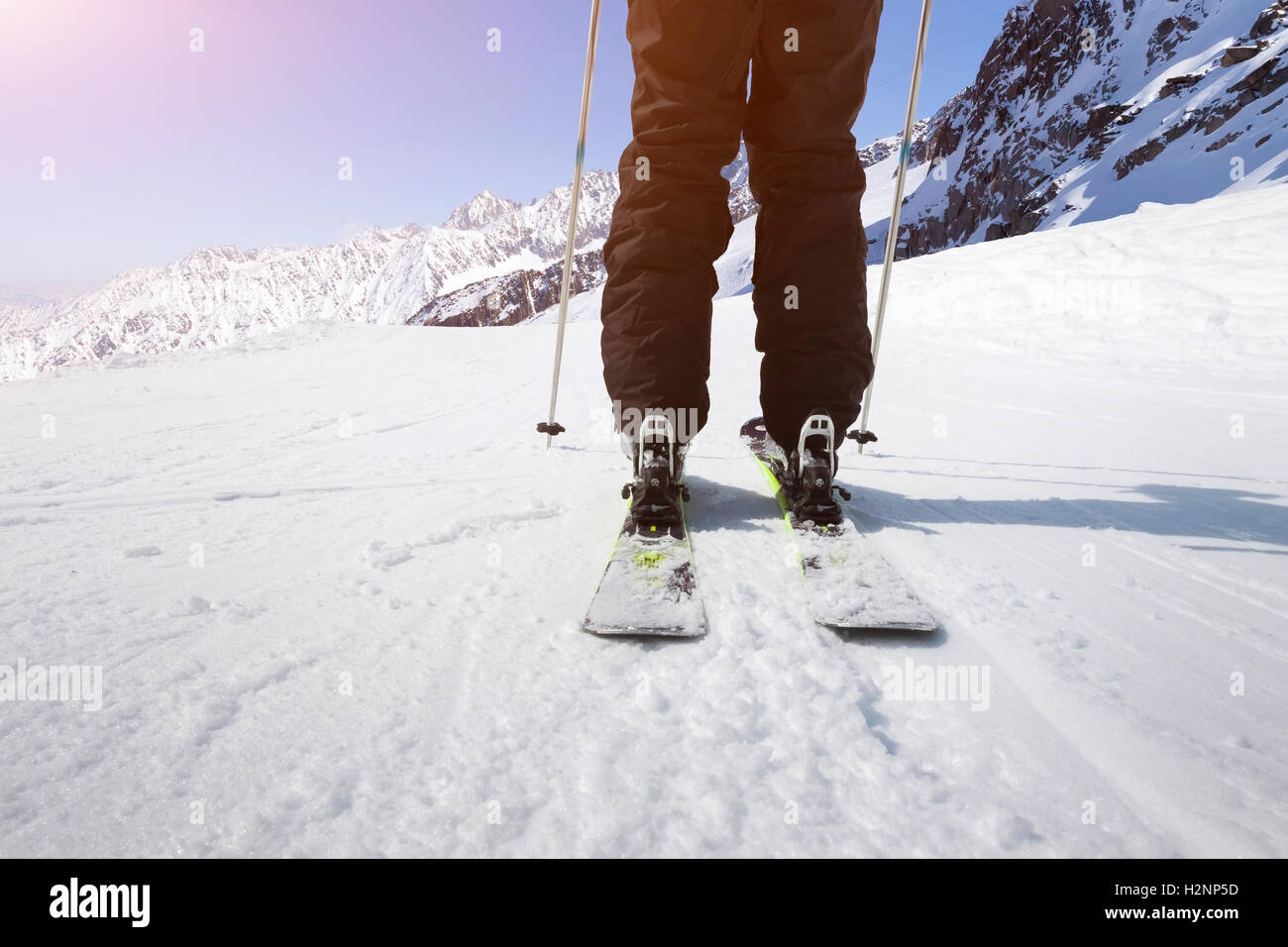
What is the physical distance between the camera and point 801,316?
171 centimetres

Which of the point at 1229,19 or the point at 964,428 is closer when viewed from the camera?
the point at 964,428

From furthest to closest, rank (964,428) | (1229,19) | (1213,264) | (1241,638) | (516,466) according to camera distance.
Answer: (1229,19)
(1213,264)
(964,428)
(516,466)
(1241,638)

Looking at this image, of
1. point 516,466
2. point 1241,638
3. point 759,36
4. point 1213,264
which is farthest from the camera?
point 1213,264

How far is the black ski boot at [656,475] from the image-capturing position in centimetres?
155

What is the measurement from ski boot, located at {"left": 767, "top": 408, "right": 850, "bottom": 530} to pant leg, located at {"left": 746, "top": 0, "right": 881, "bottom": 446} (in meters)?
0.06

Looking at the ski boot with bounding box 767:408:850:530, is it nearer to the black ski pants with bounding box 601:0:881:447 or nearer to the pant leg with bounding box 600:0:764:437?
the black ski pants with bounding box 601:0:881:447

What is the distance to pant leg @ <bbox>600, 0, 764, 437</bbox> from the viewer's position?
1.59m

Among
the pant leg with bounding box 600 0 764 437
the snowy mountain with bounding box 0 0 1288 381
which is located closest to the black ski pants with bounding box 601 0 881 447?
the pant leg with bounding box 600 0 764 437

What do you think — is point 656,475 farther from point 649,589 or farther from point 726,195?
point 726,195

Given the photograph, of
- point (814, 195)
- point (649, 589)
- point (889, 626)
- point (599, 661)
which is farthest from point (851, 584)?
point (814, 195)

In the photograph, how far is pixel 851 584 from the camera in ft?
4.04
